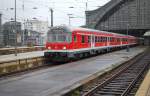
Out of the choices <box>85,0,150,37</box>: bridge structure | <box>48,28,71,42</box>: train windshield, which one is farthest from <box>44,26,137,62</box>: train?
<box>85,0,150,37</box>: bridge structure

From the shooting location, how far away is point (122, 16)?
107188mm

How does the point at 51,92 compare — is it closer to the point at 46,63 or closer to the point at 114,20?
the point at 46,63

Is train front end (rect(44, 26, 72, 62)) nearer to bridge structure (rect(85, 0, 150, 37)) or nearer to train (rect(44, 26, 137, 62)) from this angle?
train (rect(44, 26, 137, 62))

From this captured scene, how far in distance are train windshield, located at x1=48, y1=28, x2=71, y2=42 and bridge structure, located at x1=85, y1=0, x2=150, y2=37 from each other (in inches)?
2766

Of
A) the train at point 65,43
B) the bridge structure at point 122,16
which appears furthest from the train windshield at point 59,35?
the bridge structure at point 122,16

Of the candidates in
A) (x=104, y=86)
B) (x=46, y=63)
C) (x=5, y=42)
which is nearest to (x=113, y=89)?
(x=104, y=86)

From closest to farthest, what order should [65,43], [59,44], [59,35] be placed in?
[65,43]
[59,44]
[59,35]

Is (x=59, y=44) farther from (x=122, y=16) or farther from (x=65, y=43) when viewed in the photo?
(x=122, y=16)

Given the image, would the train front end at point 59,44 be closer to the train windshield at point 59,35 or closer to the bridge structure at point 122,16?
the train windshield at point 59,35

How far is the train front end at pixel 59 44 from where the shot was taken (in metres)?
27.6

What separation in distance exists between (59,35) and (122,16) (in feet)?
266

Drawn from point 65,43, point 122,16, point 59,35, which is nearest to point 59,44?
point 65,43

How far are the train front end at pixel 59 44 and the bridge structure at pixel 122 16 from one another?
70.6m

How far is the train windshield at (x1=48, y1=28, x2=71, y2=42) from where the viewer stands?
2806 centimetres
